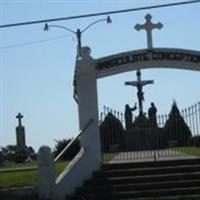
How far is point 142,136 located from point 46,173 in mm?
12735

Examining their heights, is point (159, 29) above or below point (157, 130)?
above

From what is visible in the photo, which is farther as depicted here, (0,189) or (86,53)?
(86,53)

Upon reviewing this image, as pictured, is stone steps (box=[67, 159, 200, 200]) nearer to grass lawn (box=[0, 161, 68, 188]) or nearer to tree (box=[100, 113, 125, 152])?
grass lawn (box=[0, 161, 68, 188])

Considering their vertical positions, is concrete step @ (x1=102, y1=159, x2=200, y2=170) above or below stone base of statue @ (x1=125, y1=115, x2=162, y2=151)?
below

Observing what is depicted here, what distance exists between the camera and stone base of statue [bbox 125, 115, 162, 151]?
28138 mm

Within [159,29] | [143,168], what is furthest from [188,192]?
[159,29]

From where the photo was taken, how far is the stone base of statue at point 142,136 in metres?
28.1

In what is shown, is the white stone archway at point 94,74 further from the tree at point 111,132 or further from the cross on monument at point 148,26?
the cross on monument at point 148,26

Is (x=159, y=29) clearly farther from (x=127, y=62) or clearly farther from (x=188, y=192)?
(x=188, y=192)

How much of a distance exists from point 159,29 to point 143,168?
674cm

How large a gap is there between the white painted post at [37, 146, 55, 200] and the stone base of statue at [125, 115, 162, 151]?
1025 cm

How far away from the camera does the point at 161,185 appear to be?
18.6 m

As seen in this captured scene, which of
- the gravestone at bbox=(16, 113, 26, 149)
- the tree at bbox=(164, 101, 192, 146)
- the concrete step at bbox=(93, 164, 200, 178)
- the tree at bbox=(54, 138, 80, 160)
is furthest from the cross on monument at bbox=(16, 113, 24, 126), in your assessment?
the concrete step at bbox=(93, 164, 200, 178)

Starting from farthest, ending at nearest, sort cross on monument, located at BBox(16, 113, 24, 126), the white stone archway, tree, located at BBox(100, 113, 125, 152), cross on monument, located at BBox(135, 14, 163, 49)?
cross on monument, located at BBox(16, 113, 24, 126), cross on monument, located at BBox(135, 14, 163, 49), tree, located at BBox(100, 113, 125, 152), the white stone archway
